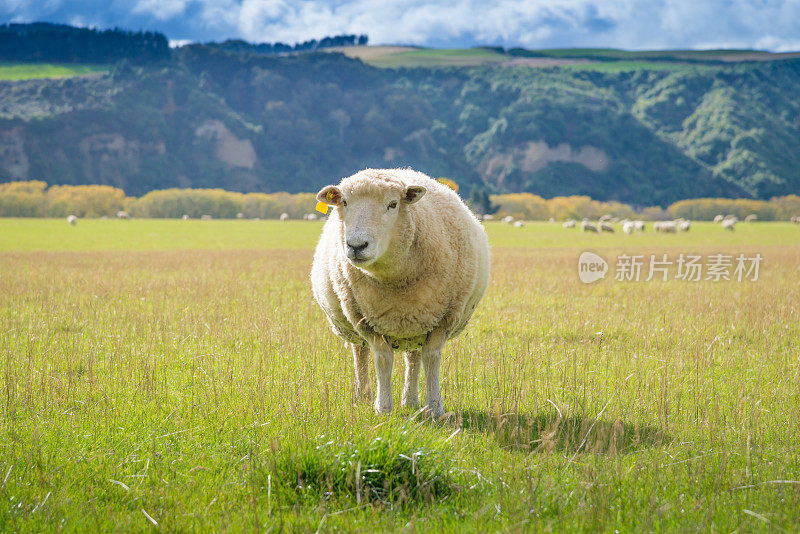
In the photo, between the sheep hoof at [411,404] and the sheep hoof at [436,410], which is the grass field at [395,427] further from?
the sheep hoof at [411,404]

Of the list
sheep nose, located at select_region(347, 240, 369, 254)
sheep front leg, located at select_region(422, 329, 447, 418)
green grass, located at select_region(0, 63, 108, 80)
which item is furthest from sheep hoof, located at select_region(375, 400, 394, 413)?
green grass, located at select_region(0, 63, 108, 80)

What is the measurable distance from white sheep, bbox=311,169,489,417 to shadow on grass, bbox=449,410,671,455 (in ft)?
2.04

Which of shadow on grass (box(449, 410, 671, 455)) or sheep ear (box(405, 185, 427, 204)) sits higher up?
sheep ear (box(405, 185, 427, 204))

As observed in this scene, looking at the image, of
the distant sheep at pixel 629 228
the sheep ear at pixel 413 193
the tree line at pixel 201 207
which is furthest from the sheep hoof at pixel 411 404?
the tree line at pixel 201 207

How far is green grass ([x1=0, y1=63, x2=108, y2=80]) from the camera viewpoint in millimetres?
179762

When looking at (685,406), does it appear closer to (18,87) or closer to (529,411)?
(529,411)

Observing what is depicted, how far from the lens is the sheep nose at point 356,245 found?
4836 millimetres

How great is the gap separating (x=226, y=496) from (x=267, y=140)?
196 m

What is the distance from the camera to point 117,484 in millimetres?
4035

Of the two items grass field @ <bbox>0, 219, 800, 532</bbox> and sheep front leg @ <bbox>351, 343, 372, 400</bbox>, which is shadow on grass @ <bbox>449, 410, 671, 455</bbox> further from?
sheep front leg @ <bbox>351, 343, 372, 400</bbox>

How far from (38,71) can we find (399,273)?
710 ft

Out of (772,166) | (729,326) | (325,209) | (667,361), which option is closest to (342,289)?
(325,209)

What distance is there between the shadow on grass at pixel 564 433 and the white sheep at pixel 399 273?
621mm

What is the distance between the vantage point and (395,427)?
4.46m
